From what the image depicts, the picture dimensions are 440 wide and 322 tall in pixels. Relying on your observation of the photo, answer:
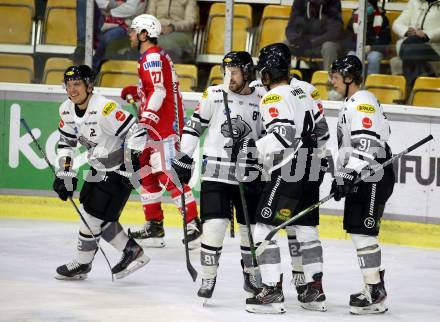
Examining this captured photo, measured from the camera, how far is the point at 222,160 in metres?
6.20

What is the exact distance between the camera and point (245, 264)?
627cm

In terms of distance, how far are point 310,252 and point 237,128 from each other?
2.56ft

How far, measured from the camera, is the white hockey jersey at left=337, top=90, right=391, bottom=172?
5910 millimetres

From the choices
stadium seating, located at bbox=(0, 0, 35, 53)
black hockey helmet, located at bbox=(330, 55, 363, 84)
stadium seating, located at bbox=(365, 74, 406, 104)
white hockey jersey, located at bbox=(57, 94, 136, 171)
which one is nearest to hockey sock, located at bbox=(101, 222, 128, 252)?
white hockey jersey, located at bbox=(57, 94, 136, 171)

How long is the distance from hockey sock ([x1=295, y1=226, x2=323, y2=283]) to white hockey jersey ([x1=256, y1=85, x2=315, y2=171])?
0.40 m

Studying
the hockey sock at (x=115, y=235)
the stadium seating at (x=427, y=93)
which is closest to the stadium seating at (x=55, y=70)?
the hockey sock at (x=115, y=235)

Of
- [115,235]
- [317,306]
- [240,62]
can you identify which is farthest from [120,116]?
[317,306]

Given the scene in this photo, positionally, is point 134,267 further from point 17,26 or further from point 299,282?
point 17,26

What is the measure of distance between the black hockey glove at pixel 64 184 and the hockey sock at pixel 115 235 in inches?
12.0

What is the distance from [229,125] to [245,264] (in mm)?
791

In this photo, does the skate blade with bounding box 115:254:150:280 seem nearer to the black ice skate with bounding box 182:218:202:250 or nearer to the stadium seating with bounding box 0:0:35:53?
the black ice skate with bounding box 182:218:202:250

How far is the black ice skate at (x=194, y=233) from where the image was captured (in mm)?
7961

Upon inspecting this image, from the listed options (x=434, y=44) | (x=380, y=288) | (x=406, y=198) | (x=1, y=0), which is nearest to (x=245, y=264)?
(x=380, y=288)

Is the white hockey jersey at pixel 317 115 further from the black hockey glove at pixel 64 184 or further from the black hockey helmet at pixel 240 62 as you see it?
the black hockey glove at pixel 64 184
